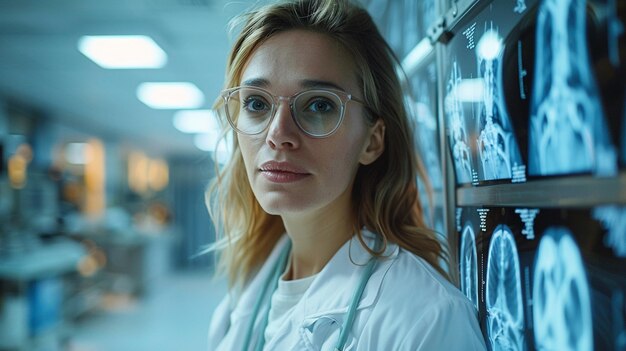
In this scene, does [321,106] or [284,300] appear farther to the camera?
[284,300]

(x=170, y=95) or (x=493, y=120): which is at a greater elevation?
(x=170, y=95)

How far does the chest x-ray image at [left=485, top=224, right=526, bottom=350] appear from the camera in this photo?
2.29 ft

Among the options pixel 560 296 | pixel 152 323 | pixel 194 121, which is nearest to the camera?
pixel 560 296

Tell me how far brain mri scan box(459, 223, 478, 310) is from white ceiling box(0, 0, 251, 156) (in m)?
0.99

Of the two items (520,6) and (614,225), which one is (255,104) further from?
(614,225)

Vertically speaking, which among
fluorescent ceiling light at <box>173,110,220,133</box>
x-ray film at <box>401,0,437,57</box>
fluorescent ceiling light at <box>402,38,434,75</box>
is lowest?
fluorescent ceiling light at <box>402,38,434,75</box>

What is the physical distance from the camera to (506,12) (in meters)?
0.69

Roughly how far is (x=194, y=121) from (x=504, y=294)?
19.4 feet

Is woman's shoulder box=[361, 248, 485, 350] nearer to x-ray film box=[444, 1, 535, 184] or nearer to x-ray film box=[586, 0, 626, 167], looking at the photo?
x-ray film box=[444, 1, 535, 184]

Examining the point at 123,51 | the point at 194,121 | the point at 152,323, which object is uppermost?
the point at 123,51

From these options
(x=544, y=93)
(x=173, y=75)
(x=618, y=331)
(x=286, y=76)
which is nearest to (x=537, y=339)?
(x=618, y=331)

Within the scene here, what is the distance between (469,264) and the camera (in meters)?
0.95

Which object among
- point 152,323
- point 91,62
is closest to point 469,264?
point 91,62

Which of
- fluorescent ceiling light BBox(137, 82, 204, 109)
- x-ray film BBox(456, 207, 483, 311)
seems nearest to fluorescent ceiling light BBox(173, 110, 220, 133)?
fluorescent ceiling light BBox(137, 82, 204, 109)
